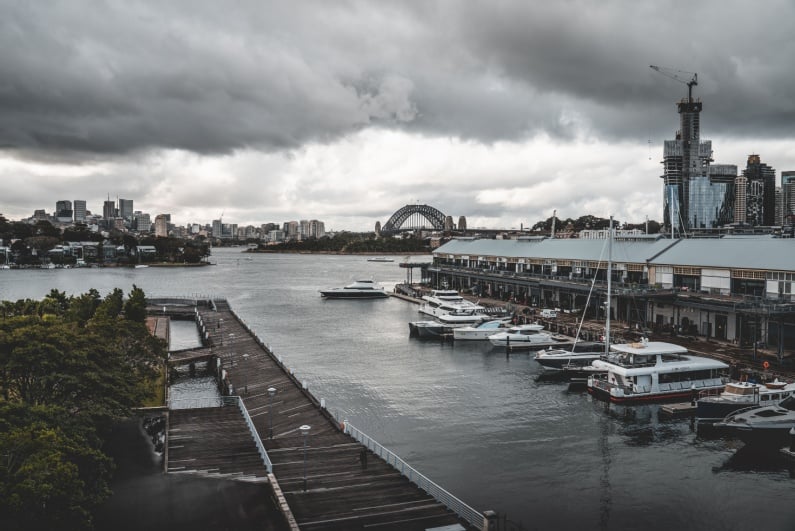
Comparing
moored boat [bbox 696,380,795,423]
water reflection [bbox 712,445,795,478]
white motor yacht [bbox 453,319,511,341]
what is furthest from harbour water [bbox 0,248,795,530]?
white motor yacht [bbox 453,319,511,341]

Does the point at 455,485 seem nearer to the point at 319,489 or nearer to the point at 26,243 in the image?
the point at 319,489

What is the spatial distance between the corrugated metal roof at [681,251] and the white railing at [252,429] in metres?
33.7

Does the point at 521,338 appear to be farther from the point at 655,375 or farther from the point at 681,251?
the point at 681,251

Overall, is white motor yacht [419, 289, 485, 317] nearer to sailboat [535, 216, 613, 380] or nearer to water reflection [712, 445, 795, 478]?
sailboat [535, 216, 613, 380]

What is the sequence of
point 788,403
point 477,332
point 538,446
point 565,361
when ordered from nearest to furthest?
point 538,446
point 788,403
point 565,361
point 477,332

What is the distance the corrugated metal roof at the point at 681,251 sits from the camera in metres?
40.2

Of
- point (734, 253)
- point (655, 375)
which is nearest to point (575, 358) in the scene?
point (655, 375)

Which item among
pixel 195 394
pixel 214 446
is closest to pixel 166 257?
pixel 195 394

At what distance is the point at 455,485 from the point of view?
67.8 ft

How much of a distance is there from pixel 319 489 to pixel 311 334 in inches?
1441

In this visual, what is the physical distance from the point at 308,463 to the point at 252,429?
3.85 meters

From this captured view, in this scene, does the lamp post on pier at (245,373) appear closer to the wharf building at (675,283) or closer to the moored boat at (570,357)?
the moored boat at (570,357)

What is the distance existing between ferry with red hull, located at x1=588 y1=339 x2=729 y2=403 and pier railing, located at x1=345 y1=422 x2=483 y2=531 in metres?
15.1

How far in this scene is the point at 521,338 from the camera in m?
44.5
